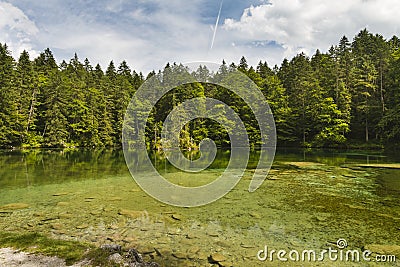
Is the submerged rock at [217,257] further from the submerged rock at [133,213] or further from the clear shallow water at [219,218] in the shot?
the submerged rock at [133,213]

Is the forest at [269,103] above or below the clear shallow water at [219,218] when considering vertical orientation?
above

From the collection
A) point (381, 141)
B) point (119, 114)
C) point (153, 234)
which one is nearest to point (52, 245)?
point (153, 234)

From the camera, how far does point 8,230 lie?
634 centimetres

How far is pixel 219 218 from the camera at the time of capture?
7.46 m

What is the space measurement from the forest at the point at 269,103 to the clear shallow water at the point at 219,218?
2417 cm

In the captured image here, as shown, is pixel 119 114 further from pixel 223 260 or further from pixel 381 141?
pixel 223 260

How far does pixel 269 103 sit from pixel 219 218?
3452cm

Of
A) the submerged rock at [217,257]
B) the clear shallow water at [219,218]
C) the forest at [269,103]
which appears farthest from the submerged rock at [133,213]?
the forest at [269,103]

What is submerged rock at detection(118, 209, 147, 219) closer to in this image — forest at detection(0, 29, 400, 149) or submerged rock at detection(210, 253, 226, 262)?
submerged rock at detection(210, 253, 226, 262)

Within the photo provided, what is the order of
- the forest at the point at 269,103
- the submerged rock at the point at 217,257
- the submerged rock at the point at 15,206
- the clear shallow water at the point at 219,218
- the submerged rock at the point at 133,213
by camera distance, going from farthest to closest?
1. the forest at the point at 269,103
2. the submerged rock at the point at 15,206
3. the submerged rock at the point at 133,213
4. the clear shallow water at the point at 219,218
5. the submerged rock at the point at 217,257

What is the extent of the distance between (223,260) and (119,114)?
42.7 metres

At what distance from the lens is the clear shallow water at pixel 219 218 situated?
563cm

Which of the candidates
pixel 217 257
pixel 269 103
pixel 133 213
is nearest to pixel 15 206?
pixel 133 213

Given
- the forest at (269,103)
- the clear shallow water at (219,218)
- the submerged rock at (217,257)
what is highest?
the forest at (269,103)
